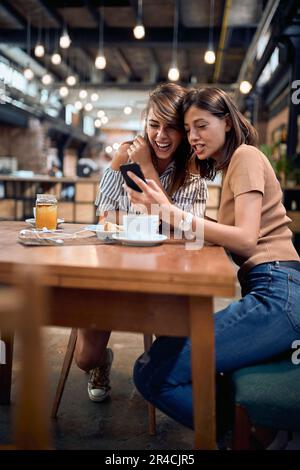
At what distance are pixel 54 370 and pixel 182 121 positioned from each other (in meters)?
1.39

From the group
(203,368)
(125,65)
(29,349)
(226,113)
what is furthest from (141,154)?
(125,65)

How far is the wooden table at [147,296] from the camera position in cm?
101

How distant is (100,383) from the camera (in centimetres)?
209

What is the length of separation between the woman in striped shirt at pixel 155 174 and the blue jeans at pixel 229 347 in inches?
22.8

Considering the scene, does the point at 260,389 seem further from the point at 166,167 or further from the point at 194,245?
the point at 166,167

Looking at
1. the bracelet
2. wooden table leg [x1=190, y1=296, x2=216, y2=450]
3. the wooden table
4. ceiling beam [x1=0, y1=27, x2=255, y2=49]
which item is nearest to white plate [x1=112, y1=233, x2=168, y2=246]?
the bracelet

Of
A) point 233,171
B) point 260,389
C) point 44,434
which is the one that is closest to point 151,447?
point 260,389

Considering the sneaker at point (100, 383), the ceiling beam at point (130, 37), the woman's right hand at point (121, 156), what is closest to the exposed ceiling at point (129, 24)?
the ceiling beam at point (130, 37)

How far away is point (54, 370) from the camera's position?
93.4 inches

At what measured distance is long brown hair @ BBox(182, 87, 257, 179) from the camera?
1585mm

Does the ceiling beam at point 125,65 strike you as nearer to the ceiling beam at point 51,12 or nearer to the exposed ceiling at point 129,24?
the exposed ceiling at point 129,24

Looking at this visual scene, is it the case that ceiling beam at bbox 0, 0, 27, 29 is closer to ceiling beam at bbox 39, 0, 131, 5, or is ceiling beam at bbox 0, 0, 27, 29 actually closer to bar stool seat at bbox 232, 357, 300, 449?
ceiling beam at bbox 39, 0, 131, 5

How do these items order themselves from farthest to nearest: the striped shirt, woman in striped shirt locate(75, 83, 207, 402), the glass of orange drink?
1. the striped shirt
2. woman in striped shirt locate(75, 83, 207, 402)
3. the glass of orange drink

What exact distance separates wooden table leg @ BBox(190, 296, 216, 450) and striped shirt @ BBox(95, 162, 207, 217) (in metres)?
0.98
